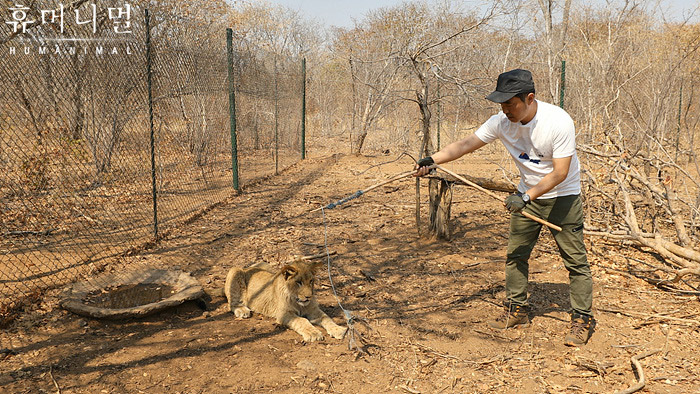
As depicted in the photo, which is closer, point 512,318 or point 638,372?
point 638,372

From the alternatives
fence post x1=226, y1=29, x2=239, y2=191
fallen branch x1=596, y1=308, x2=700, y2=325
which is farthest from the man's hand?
fence post x1=226, y1=29, x2=239, y2=191

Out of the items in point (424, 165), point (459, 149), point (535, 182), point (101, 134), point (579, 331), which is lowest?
point (579, 331)

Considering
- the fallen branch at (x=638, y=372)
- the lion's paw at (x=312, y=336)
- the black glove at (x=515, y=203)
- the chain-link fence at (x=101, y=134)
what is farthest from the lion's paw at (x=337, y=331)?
the chain-link fence at (x=101, y=134)

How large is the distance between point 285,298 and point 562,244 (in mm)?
2667

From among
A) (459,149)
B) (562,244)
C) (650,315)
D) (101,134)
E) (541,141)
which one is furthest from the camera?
(101,134)

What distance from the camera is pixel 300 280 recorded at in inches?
171

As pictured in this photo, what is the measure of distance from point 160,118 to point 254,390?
5774mm

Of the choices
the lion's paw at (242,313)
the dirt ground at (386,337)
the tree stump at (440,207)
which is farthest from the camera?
the tree stump at (440,207)

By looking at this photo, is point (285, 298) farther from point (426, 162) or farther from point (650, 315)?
point (650, 315)

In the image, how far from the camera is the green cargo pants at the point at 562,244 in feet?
13.2

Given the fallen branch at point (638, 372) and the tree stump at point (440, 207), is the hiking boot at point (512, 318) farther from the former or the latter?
the tree stump at point (440, 207)

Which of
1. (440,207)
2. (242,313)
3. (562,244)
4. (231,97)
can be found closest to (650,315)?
(562,244)

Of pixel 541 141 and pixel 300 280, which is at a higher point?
pixel 541 141

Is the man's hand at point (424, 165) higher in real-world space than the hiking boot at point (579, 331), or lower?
higher
